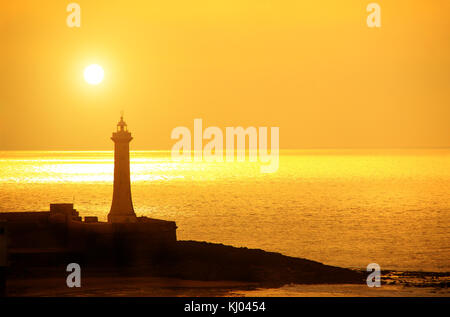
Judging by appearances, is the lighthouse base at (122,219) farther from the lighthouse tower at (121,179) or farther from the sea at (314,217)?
the sea at (314,217)

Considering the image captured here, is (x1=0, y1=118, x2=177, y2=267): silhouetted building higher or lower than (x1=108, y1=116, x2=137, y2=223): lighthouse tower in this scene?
lower

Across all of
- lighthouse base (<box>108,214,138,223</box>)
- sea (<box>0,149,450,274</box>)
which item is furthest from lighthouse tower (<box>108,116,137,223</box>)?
sea (<box>0,149,450,274</box>)

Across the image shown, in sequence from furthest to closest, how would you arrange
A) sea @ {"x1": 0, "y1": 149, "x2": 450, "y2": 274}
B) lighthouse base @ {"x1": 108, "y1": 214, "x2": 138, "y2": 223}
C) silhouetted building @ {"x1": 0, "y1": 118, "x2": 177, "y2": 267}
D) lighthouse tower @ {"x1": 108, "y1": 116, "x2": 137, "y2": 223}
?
1. sea @ {"x1": 0, "y1": 149, "x2": 450, "y2": 274}
2. lighthouse tower @ {"x1": 108, "y1": 116, "x2": 137, "y2": 223}
3. lighthouse base @ {"x1": 108, "y1": 214, "x2": 138, "y2": 223}
4. silhouetted building @ {"x1": 0, "y1": 118, "x2": 177, "y2": 267}

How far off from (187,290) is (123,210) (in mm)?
7804

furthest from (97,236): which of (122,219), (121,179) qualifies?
(121,179)

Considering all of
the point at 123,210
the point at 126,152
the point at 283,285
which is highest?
the point at 126,152

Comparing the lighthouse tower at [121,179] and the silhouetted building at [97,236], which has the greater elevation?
the lighthouse tower at [121,179]

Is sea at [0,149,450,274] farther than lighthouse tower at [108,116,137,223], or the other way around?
sea at [0,149,450,274]

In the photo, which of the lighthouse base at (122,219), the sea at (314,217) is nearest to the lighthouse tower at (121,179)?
the lighthouse base at (122,219)

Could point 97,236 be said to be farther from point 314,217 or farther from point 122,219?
point 314,217

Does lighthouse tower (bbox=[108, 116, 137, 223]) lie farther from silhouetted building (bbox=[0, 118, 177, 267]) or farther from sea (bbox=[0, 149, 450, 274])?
sea (bbox=[0, 149, 450, 274])
